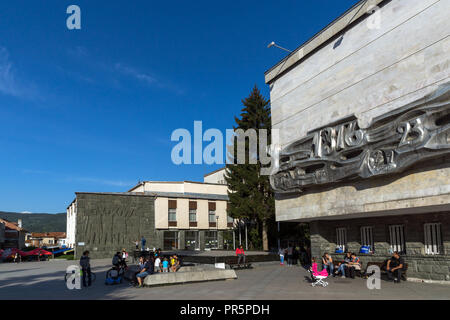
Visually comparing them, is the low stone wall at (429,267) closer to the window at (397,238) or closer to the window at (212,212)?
the window at (397,238)

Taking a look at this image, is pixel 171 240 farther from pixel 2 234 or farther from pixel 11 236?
pixel 11 236

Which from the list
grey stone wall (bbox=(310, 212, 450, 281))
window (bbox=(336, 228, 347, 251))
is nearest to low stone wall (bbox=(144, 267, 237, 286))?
grey stone wall (bbox=(310, 212, 450, 281))

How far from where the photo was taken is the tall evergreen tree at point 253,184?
37.5 metres

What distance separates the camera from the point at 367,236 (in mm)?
20578

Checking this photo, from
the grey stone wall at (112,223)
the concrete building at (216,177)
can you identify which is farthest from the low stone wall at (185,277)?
the concrete building at (216,177)

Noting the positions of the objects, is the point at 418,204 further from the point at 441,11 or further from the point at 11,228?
the point at 11,228

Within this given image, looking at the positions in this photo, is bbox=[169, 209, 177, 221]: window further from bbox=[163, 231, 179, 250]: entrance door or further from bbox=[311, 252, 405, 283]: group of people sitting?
bbox=[311, 252, 405, 283]: group of people sitting

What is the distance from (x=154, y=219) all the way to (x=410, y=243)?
1357 inches

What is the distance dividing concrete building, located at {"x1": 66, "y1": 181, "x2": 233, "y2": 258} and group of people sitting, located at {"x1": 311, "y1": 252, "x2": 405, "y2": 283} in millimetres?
27927

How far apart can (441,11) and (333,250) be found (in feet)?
45.8

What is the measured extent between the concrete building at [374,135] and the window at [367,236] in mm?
54

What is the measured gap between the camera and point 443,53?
1462 cm

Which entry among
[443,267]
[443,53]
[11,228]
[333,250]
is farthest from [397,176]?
[11,228]

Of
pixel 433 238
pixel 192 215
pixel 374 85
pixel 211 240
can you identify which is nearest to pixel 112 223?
pixel 192 215
